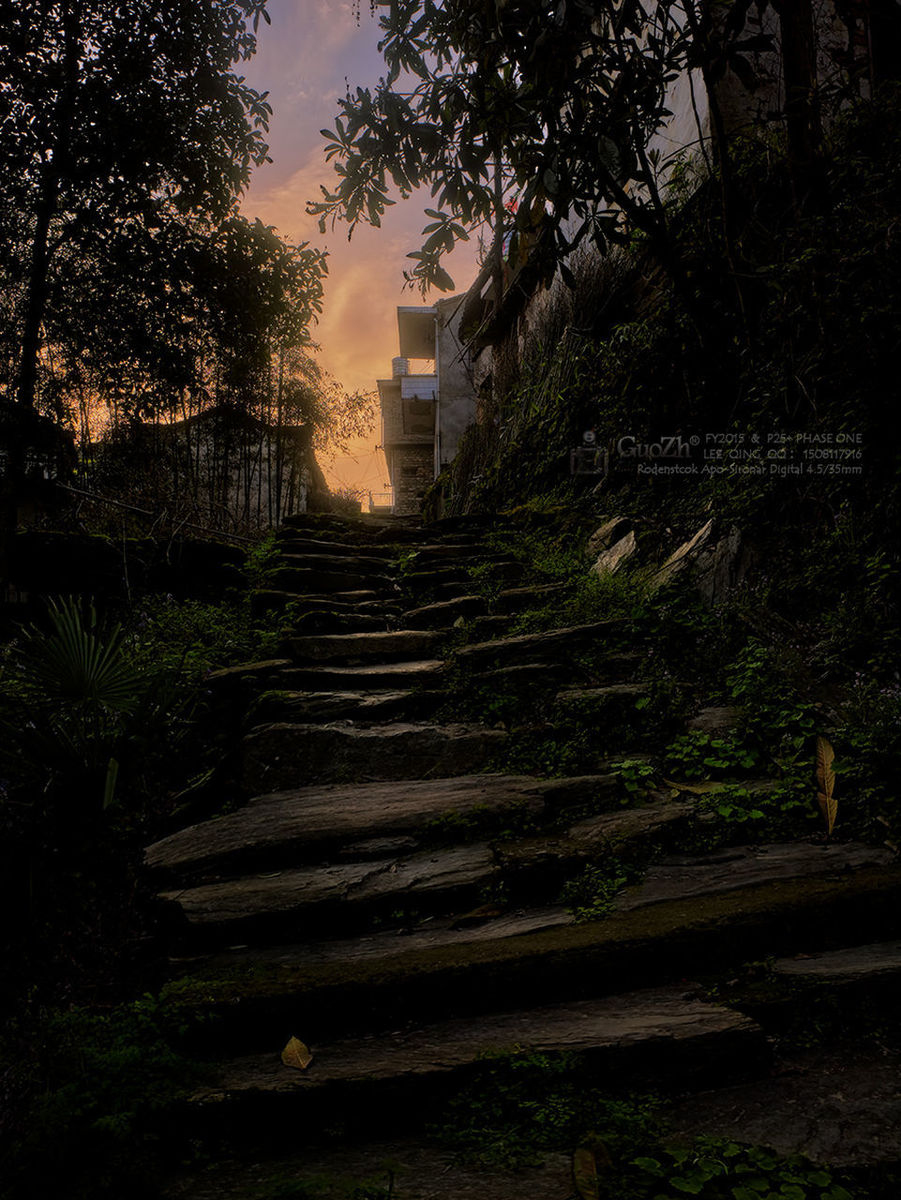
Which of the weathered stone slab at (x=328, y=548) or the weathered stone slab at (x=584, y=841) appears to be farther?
the weathered stone slab at (x=328, y=548)

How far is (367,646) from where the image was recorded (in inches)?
164

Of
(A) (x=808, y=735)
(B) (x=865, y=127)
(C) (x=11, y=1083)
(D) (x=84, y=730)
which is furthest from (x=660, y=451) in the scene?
(C) (x=11, y=1083)

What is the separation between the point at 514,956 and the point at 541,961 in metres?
0.07

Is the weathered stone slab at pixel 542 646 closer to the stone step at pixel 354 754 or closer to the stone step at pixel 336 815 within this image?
the stone step at pixel 354 754

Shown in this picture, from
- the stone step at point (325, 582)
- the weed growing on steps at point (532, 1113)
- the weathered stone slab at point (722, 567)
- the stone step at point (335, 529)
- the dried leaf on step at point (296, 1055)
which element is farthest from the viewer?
the stone step at point (335, 529)

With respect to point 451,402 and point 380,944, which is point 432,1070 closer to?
point 380,944

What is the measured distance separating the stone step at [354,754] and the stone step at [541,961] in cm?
111

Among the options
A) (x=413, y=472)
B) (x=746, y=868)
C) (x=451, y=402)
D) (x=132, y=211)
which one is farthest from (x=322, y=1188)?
(x=413, y=472)

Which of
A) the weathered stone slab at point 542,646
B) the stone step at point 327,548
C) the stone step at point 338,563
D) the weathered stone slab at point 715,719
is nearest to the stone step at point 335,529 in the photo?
the stone step at point 327,548

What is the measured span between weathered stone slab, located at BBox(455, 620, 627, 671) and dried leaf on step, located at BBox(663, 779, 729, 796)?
49.9 inches

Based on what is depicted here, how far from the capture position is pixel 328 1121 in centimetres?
139

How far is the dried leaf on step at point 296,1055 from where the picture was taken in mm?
1487

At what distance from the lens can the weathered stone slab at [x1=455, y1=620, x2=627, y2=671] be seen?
3770mm

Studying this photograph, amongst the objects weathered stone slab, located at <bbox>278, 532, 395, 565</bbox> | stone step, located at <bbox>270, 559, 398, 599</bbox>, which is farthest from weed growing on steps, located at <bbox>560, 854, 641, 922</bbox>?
weathered stone slab, located at <bbox>278, 532, 395, 565</bbox>
